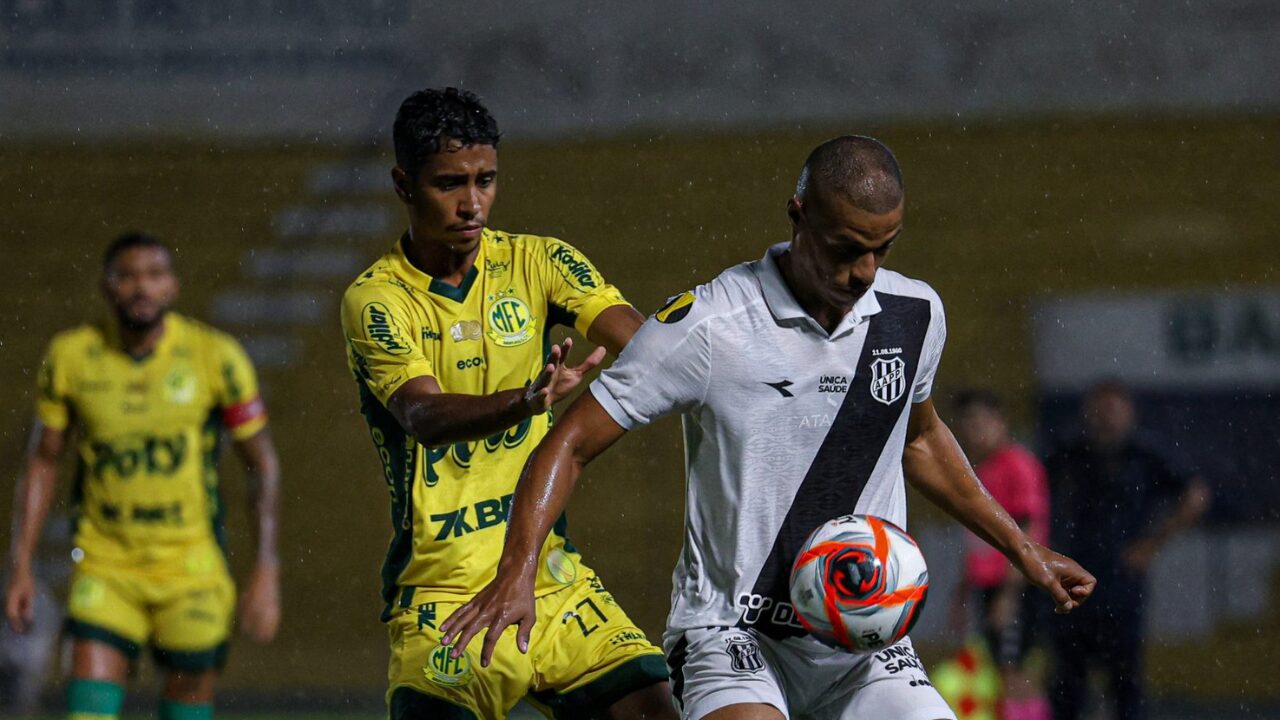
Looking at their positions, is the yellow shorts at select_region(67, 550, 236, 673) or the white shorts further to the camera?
the yellow shorts at select_region(67, 550, 236, 673)

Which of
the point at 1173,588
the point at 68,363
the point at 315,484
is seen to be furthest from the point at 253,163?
the point at 1173,588

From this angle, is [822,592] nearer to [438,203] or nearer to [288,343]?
[438,203]

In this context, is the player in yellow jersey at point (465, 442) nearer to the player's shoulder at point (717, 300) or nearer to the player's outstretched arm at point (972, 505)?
the player's shoulder at point (717, 300)

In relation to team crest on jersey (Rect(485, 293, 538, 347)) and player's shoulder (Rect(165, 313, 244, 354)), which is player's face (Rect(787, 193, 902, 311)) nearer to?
team crest on jersey (Rect(485, 293, 538, 347))

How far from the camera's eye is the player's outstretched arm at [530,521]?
10.3ft

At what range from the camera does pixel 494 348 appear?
420 cm

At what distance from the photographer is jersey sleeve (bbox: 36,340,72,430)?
6805mm

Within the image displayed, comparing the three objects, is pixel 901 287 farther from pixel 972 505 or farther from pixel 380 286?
pixel 380 286

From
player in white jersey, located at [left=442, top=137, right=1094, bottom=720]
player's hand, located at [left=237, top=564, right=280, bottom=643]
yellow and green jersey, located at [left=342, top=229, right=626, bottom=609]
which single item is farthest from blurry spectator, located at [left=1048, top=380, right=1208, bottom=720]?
player in white jersey, located at [left=442, top=137, right=1094, bottom=720]

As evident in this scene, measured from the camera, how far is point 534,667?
405cm

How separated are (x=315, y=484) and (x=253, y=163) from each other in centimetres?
257

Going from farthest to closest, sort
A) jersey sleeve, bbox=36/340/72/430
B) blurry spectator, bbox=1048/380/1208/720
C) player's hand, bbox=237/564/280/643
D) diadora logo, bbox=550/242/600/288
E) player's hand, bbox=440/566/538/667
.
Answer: blurry spectator, bbox=1048/380/1208/720, jersey sleeve, bbox=36/340/72/430, player's hand, bbox=237/564/280/643, diadora logo, bbox=550/242/600/288, player's hand, bbox=440/566/538/667

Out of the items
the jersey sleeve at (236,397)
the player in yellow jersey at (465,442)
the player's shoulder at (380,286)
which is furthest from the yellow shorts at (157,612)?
the player's shoulder at (380,286)

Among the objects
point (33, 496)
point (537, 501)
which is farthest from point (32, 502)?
point (537, 501)
